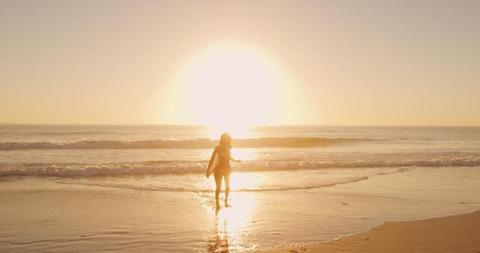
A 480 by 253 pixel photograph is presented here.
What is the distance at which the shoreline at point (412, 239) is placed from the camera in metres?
7.21

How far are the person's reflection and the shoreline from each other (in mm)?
732

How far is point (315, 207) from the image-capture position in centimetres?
1128

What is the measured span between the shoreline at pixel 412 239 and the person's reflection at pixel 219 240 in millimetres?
732

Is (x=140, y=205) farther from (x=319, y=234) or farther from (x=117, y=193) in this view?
(x=319, y=234)

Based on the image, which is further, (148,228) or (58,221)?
(58,221)

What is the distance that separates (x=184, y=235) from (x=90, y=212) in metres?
3.44

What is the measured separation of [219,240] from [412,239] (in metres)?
3.40

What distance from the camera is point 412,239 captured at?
7828 millimetres

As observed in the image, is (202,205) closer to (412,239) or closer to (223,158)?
(223,158)

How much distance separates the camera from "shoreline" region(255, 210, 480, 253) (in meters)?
7.21

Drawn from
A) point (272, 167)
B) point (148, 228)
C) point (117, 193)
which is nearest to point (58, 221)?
point (148, 228)

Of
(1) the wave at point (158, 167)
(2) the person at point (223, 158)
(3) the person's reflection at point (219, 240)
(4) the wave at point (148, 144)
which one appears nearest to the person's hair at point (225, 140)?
(2) the person at point (223, 158)

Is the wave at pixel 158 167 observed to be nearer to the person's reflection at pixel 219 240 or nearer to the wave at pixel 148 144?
the person's reflection at pixel 219 240

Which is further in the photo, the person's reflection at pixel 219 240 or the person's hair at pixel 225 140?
the person's hair at pixel 225 140
